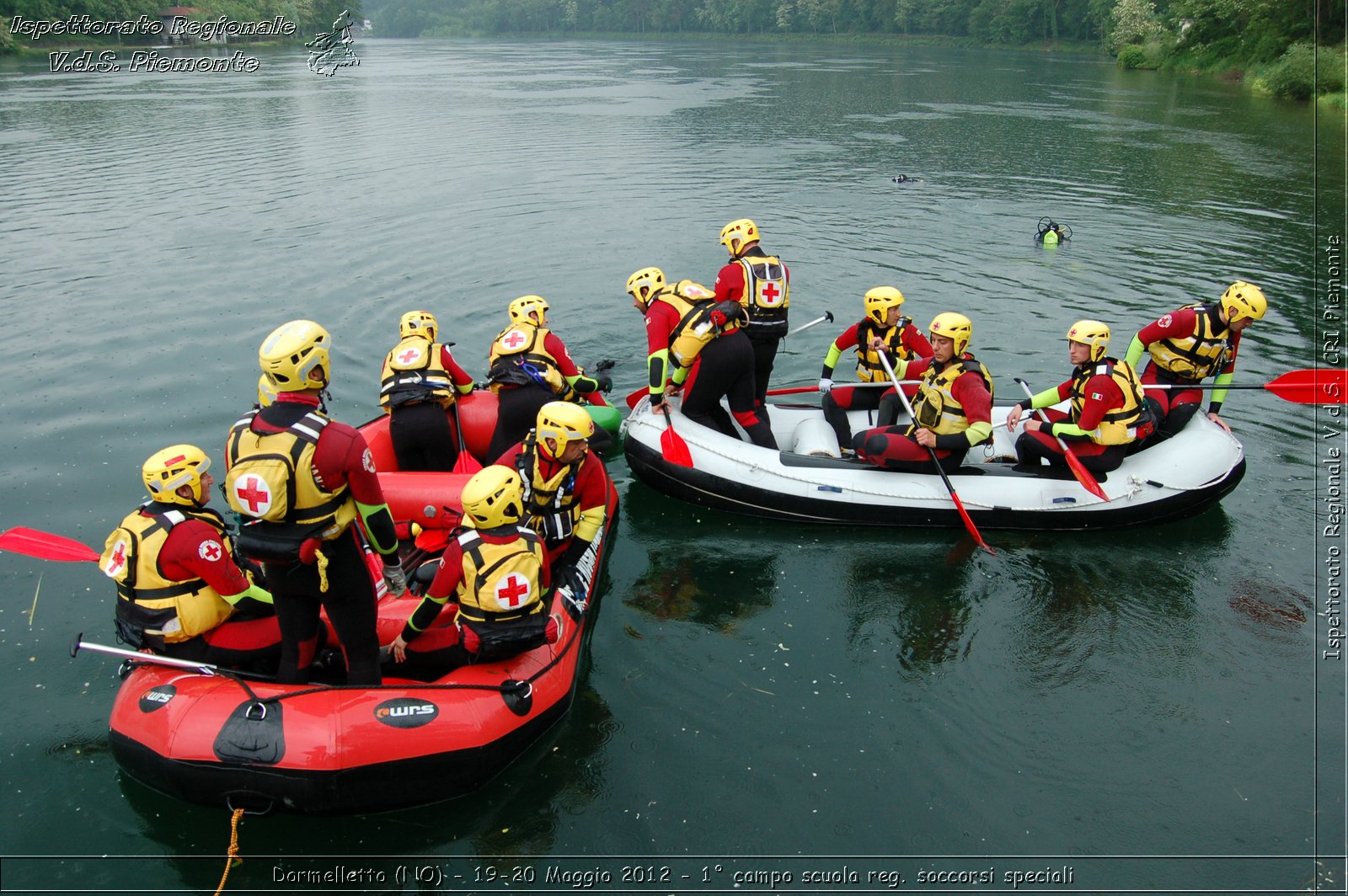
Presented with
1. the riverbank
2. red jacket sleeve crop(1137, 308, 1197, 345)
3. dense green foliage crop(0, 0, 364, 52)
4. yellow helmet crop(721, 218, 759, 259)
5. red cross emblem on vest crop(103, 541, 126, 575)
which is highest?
dense green foliage crop(0, 0, 364, 52)

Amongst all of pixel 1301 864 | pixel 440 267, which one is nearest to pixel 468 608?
pixel 1301 864

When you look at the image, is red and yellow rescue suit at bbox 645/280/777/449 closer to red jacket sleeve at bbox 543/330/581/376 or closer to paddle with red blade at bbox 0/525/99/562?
red jacket sleeve at bbox 543/330/581/376

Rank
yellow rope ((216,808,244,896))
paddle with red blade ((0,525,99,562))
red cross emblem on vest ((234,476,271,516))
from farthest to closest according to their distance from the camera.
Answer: paddle with red blade ((0,525,99,562)), yellow rope ((216,808,244,896)), red cross emblem on vest ((234,476,271,516))

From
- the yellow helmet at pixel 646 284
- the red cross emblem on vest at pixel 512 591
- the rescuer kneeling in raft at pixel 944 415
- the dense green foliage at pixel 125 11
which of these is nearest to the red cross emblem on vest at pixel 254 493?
the red cross emblem on vest at pixel 512 591

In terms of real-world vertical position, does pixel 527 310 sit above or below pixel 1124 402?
above

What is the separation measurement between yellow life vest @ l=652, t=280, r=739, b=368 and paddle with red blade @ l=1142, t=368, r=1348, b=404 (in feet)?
11.6

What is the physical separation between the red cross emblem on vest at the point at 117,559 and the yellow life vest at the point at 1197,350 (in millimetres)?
7488

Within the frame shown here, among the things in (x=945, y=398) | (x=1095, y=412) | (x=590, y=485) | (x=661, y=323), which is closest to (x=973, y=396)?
(x=945, y=398)

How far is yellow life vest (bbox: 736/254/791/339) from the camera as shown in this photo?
7.54 metres

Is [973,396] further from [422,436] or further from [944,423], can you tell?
[422,436]

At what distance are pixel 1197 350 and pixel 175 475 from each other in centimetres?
735

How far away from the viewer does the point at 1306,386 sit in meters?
7.54

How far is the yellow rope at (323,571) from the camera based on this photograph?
443 centimetres

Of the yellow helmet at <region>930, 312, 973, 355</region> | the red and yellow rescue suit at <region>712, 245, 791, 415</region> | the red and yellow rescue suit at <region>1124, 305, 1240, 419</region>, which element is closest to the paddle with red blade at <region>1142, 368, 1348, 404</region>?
the red and yellow rescue suit at <region>1124, 305, 1240, 419</region>
